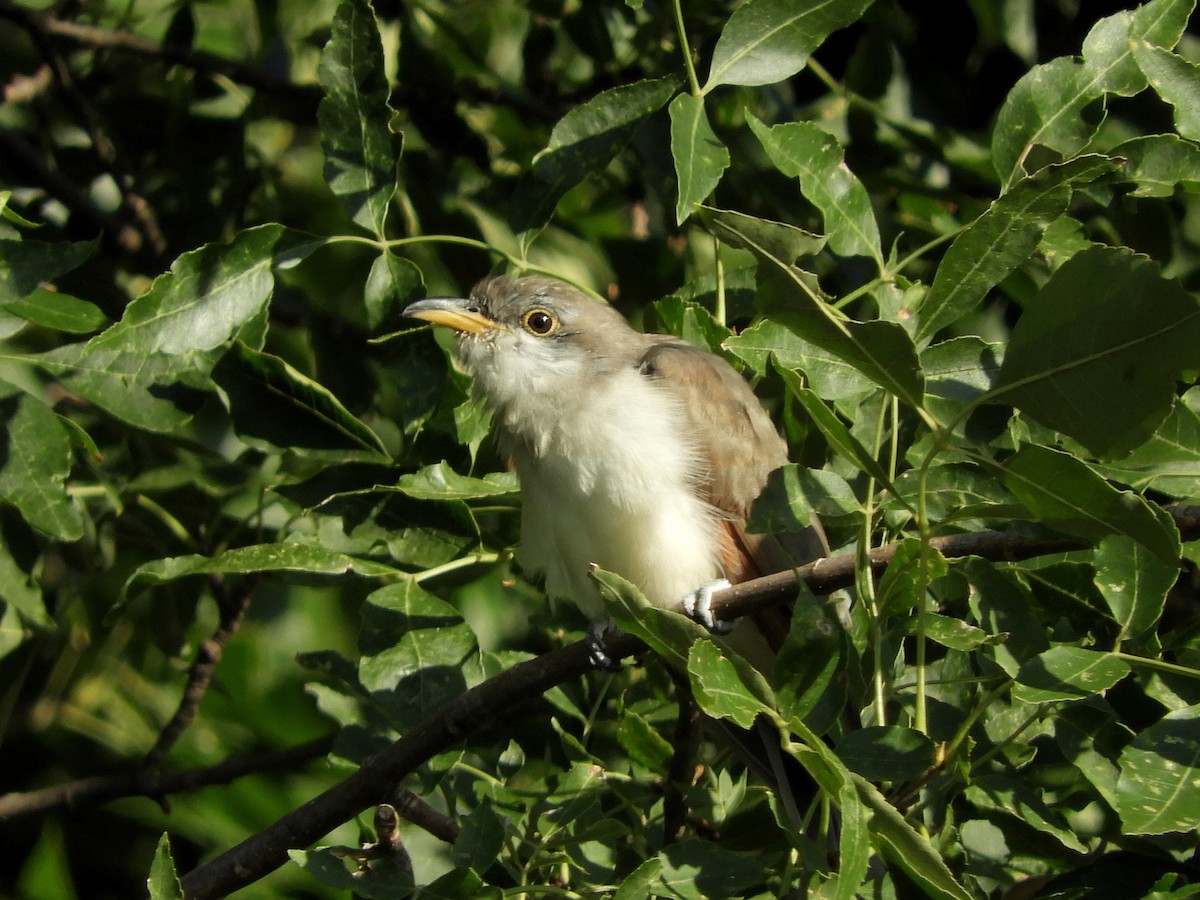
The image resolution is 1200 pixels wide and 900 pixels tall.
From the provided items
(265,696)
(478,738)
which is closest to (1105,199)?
(478,738)

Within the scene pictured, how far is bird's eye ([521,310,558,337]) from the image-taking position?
4.48 metres

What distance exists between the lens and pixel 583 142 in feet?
11.3

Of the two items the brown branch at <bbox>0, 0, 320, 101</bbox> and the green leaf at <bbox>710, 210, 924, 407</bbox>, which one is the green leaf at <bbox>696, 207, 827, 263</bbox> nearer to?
the green leaf at <bbox>710, 210, 924, 407</bbox>

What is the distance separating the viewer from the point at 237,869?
3207 millimetres

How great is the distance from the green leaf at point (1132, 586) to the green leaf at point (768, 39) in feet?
4.50

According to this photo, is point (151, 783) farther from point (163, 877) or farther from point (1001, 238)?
point (1001, 238)

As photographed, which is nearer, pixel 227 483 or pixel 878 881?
pixel 878 881

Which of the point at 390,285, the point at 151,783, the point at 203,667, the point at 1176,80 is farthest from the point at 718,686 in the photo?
the point at 151,783

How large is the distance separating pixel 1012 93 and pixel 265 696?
351cm

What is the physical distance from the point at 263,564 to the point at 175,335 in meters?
0.59

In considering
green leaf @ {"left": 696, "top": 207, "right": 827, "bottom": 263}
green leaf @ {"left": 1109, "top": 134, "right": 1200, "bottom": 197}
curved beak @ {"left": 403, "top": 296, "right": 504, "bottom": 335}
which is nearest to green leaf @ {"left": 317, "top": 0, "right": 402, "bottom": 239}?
curved beak @ {"left": 403, "top": 296, "right": 504, "bottom": 335}

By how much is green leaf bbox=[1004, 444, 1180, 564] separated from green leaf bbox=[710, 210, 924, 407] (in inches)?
8.9

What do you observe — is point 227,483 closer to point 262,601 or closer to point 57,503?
point 57,503

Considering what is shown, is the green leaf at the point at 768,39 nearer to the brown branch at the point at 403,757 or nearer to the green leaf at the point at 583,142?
the green leaf at the point at 583,142
